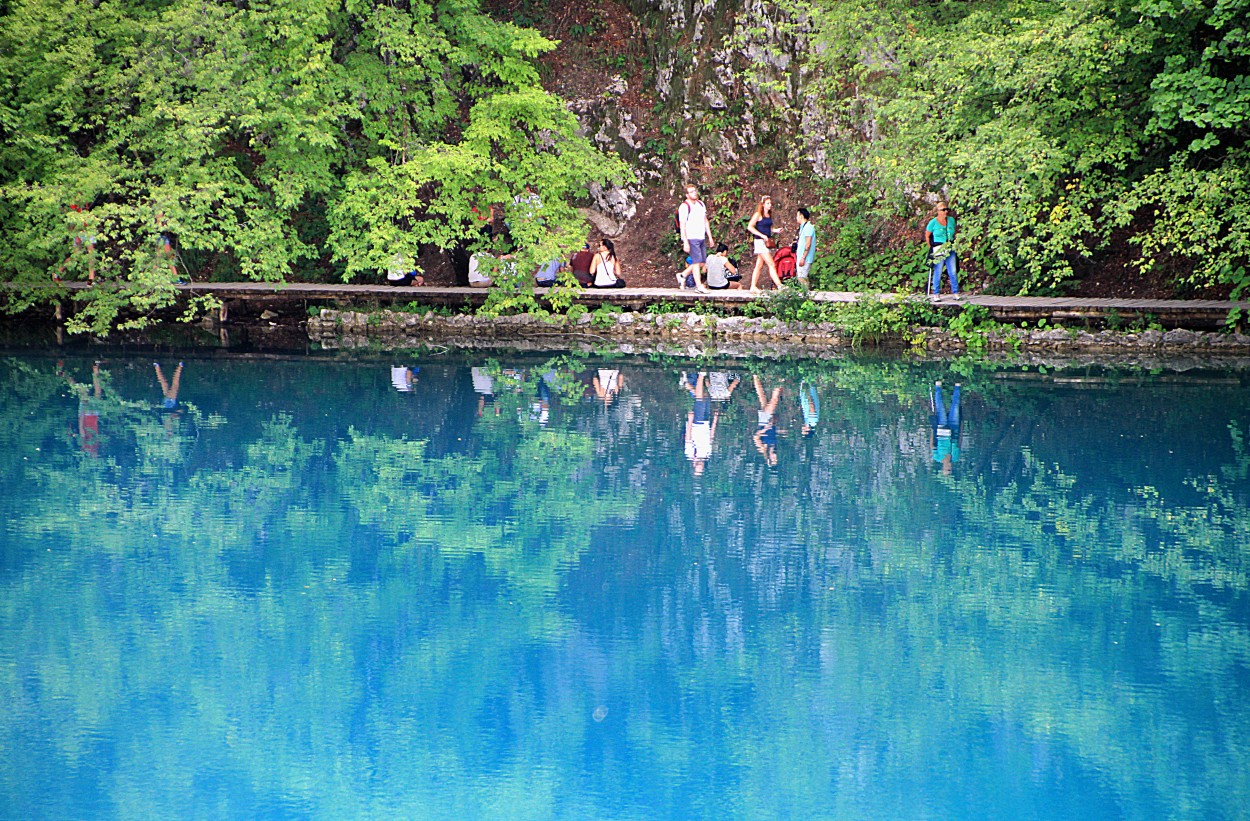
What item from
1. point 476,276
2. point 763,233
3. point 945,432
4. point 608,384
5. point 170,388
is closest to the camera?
point 945,432

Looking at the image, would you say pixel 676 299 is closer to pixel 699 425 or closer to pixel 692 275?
pixel 692 275

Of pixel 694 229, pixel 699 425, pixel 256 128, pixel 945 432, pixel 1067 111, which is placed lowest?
pixel 945 432

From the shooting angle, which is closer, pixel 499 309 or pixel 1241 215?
pixel 1241 215

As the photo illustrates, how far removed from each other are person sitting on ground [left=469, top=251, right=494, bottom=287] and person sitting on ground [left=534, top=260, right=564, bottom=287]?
84 centimetres

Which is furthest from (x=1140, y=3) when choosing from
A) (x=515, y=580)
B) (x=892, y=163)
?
(x=515, y=580)

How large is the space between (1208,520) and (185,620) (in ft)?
23.3

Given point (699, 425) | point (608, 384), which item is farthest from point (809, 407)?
point (608, 384)

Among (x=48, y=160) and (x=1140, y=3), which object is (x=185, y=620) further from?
(x=48, y=160)

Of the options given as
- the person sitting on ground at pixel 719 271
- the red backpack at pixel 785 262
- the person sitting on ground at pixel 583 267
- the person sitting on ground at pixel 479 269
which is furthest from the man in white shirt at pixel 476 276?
the red backpack at pixel 785 262

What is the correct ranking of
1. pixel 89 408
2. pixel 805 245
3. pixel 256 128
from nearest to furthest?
pixel 89 408
pixel 256 128
pixel 805 245

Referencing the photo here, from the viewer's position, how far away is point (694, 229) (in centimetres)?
2047

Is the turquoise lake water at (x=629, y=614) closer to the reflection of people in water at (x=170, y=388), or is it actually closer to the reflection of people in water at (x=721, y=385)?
the reflection of people in water at (x=170, y=388)

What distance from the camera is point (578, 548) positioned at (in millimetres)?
8734

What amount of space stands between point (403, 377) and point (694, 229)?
6248mm
